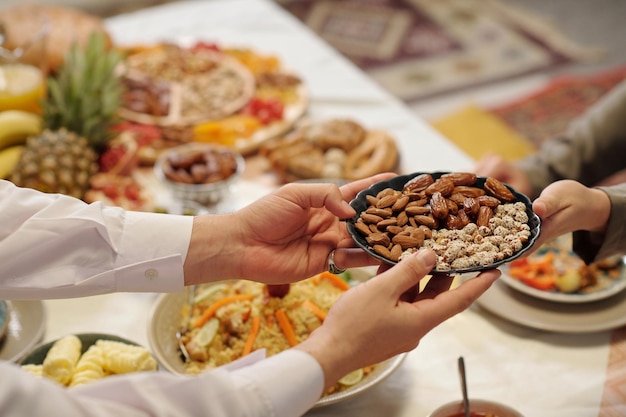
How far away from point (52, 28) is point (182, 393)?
7.31 ft

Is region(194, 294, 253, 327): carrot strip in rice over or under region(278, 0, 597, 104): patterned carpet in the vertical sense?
over

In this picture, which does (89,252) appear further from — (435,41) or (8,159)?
(435,41)

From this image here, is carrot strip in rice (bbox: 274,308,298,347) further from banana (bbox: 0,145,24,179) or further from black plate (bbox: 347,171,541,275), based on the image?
banana (bbox: 0,145,24,179)

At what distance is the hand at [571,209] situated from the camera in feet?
4.96

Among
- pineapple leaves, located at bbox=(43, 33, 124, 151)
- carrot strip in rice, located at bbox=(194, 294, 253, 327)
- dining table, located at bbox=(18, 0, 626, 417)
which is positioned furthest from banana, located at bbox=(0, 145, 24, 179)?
carrot strip in rice, located at bbox=(194, 294, 253, 327)

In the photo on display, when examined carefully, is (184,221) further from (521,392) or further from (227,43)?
(227,43)

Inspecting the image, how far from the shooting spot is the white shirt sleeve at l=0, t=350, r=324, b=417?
37.1 inches

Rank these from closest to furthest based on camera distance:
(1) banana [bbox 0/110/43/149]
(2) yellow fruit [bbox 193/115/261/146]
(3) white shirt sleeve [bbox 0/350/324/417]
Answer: (3) white shirt sleeve [bbox 0/350/324/417] → (1) banana [bbox 0/110/43/149] → (2) yellow fruit [bbox 193/115/261/146]

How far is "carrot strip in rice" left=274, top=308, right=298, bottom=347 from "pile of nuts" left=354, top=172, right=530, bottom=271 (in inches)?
12.3

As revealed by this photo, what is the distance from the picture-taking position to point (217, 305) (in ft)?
5.35

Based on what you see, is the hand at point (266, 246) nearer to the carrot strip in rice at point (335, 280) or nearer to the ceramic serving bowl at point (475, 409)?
the carrot strip in rice at point (335, 280)

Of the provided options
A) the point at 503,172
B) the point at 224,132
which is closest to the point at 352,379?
the point at 503,172

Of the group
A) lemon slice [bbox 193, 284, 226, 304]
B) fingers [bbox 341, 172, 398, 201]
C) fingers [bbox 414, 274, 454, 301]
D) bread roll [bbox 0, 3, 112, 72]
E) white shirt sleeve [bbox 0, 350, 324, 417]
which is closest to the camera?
white shirt sleeve [bbox 0, 350, 324, 417]

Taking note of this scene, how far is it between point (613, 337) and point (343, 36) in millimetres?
4099
